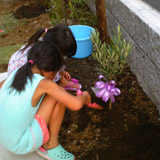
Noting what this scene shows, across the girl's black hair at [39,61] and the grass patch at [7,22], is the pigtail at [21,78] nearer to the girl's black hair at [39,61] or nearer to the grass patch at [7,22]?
the girl's black hair at [39,61]

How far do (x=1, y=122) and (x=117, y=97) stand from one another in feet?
3.86

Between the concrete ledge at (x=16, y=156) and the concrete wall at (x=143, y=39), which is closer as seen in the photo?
the concrete ledge at (x=16, y=156)

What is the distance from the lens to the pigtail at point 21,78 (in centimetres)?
158

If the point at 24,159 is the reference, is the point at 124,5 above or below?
above

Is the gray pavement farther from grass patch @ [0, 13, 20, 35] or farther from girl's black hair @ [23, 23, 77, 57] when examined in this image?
grass patch @ [0, 13, 20, 35]

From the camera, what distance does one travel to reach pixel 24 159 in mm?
1857

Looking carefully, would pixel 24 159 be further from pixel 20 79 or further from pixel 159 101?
pixel 159 101

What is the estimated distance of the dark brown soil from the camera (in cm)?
193

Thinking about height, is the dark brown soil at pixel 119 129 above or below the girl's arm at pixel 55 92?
below

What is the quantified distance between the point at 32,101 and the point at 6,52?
2.05 metres

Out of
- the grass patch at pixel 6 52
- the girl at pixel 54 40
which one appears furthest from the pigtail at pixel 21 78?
the grass patch at pixel 6 52

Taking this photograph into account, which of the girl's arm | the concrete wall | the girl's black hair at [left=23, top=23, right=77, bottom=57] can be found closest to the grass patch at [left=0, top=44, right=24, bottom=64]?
the girl's black hair at [left=23, top=23, right=77, bottom=57]

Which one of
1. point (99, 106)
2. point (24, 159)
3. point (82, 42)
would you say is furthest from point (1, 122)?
point (82, 42)

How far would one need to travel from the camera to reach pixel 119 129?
211cm
